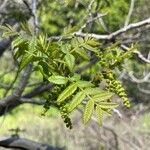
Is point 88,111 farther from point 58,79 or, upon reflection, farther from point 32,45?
point 32,45

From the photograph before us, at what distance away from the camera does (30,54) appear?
1.49 meters

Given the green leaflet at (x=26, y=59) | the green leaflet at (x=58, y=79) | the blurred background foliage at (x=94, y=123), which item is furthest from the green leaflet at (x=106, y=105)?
the blurred background foliage at (x=94, y=123)

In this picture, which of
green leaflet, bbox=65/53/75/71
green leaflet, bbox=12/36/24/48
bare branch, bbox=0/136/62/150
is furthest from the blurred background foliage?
green leaflet, bbox=65/53/75/71

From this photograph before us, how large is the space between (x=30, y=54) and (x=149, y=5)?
3.93m

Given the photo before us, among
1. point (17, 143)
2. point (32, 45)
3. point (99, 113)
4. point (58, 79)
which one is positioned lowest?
point (17, 143)

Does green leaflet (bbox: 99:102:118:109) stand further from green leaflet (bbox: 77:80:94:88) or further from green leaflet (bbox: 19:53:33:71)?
green leaflet (bbox: 19:53:33:71)

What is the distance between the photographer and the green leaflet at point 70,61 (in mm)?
1467

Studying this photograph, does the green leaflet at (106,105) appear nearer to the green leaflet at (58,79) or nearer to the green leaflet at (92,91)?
the green leaflet at (92,91)

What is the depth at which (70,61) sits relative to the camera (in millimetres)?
1476

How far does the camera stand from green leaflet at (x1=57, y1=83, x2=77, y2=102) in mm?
1389

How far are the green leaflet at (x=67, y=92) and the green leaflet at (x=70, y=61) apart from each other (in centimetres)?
7

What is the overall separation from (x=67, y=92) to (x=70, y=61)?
12 cm

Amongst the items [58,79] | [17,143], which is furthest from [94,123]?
[58,79]

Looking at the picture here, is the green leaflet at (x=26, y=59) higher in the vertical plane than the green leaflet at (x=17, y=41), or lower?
lower
